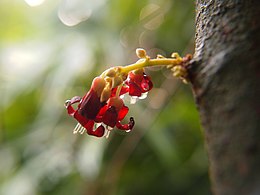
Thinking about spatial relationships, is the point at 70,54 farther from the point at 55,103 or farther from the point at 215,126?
the point at 215,126

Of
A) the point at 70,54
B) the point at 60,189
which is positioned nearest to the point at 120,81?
the point at 70,54

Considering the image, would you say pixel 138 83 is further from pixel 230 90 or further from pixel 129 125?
pixel 230 90

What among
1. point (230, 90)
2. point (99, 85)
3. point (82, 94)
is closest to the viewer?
point (230, 90)

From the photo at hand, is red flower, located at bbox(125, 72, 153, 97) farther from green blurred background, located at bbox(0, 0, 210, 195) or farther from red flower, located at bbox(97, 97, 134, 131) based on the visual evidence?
green blurred background, located at bbox(0, 0, 210, 195)

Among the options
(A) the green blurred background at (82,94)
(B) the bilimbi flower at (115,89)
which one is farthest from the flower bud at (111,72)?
(A) the green blurred background at (82,94)

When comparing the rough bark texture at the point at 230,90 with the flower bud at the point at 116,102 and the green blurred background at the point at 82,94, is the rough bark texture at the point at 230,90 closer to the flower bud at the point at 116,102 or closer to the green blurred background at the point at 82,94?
the flower bud at the point at 116,102

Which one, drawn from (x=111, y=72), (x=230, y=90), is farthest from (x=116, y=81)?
(x=230, y=90)

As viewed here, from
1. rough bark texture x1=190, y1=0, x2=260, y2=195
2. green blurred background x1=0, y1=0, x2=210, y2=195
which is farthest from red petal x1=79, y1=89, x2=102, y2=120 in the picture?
green blurred background x1=0, y1=0, x2=210, y2=195
